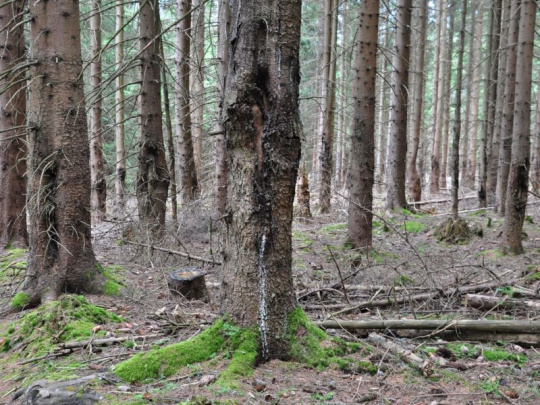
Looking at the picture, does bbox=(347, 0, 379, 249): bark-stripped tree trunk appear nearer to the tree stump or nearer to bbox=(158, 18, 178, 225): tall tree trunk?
bbox=(158, 18, 178, 225): tall tree trunk

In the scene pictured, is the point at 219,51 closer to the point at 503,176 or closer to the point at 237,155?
the point at 237,155

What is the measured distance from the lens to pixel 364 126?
341 inches

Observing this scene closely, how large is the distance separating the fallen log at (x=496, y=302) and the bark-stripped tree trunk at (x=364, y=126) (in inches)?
142

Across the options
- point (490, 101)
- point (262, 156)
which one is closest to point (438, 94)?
point (490, 101)

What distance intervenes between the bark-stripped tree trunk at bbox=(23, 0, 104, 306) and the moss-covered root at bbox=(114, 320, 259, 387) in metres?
2.49

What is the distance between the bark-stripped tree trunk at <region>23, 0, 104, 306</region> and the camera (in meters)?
5.33

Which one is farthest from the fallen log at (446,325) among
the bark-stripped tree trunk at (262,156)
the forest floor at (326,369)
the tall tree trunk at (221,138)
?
the tall tree trunk at (221,138)

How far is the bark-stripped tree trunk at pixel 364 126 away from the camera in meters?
8.59

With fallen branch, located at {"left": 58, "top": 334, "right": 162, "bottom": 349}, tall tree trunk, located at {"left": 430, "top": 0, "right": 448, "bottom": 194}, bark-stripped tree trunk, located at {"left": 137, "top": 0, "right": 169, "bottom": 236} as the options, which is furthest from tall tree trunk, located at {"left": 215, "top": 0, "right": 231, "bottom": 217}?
tall tree trunk, located at {"left": 430, "top": 0, "right": 448, "bottom": 194}

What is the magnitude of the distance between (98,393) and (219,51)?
24.3 feet

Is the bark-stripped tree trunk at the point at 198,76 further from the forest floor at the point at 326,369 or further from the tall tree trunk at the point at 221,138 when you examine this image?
the forest floor at the point at 326,369

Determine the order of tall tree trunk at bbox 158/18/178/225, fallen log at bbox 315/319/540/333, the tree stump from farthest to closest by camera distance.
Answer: tall tree trunk at bbox 158/18/178/225 → the tree stump → fallen log at bbox 315/319/540/333

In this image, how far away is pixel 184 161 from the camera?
11.6m

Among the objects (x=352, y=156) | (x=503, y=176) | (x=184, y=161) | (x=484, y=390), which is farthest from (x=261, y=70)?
(x=503, y=176)
